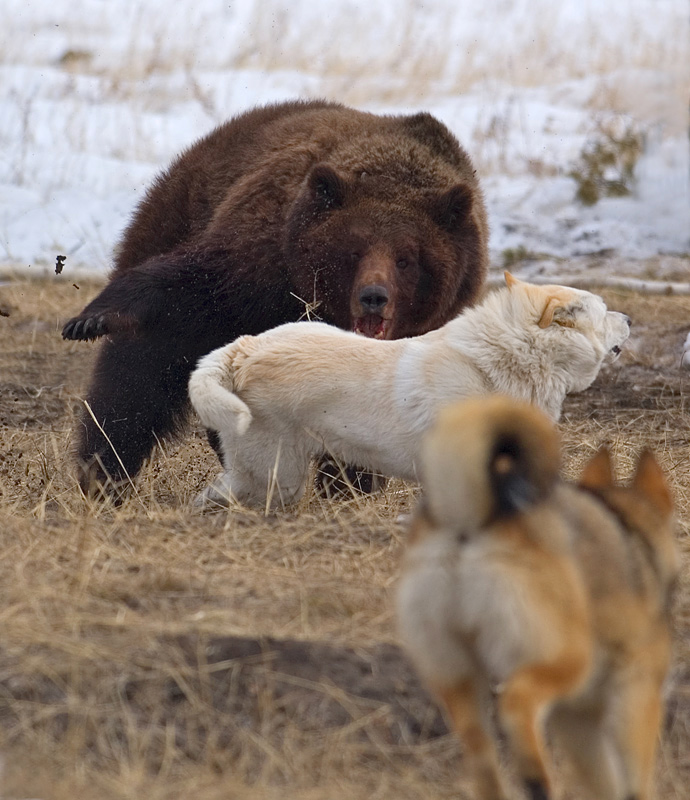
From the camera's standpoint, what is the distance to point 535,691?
7.68 feet

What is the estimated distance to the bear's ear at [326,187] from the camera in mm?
5594

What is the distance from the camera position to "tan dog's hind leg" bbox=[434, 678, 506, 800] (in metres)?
2.50

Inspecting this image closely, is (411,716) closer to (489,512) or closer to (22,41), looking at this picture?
(489,512)

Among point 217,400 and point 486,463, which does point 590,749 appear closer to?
point 486,463

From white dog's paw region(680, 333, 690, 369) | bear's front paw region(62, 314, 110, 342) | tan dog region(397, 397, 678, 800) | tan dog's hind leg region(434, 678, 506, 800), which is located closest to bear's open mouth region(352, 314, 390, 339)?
bear's front paw region(62, 314, 110, 342)

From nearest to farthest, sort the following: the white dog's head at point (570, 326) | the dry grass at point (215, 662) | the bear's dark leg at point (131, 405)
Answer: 1. the dry grass at point (215, 662)
2. the white dog's head at point (570, 326)
3. the bear's dark leg at point (131, 405)

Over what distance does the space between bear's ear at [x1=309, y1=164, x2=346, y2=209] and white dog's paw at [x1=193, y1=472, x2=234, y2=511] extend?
147cm

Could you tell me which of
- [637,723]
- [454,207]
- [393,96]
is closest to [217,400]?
[454,207]

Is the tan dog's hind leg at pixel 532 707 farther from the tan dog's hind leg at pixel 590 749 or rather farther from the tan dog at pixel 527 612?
the tan dog's hind leg at pixel 590 749

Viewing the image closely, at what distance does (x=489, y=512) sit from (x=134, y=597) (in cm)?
149

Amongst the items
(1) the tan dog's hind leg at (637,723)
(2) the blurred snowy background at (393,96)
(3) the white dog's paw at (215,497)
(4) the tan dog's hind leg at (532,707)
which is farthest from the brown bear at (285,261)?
(2) the blurred snowy background at (393,96)

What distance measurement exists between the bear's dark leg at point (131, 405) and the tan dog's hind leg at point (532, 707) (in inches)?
151

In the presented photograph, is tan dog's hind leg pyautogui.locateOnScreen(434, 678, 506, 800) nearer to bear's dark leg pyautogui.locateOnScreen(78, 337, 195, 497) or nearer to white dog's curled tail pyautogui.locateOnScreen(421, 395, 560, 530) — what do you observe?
white dog's curled tail pyautogui.locateOnScreen(421, 395, 560, 530)

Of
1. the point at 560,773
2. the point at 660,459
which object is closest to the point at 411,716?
the point at 560,773
